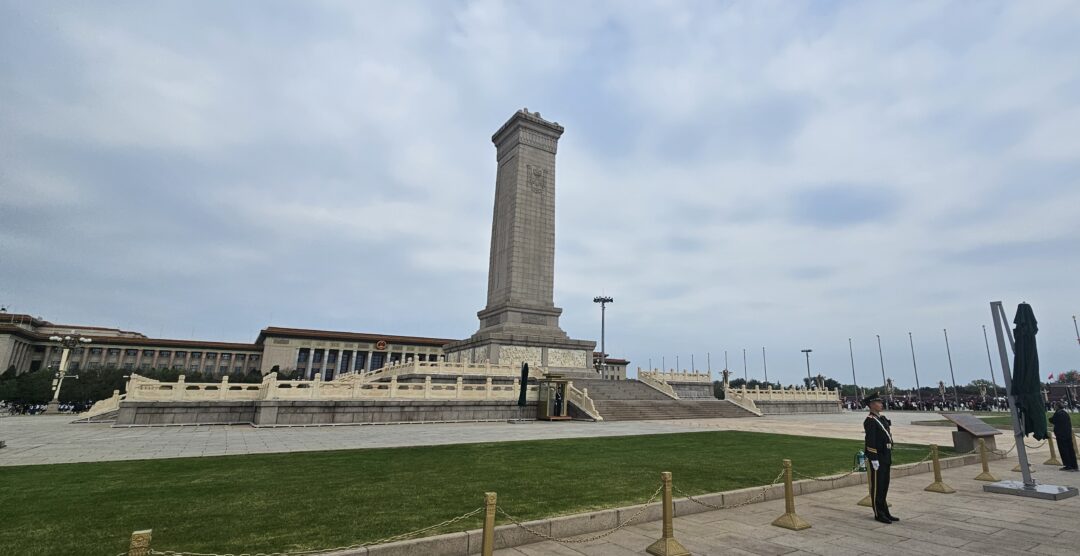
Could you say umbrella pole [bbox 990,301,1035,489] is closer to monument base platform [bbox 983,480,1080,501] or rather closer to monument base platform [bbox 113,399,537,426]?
monument base platform [bbox 983,480,1080,501]

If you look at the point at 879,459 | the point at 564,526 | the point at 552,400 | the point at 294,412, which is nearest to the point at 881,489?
the point at 879,459

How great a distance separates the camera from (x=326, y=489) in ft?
27.2

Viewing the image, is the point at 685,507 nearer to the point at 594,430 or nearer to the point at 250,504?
the point at 250,504

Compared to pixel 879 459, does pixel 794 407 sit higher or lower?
lower

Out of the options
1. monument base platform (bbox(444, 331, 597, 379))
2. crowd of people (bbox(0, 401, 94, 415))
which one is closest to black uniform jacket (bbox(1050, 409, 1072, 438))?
monument base platform (bbox(444, 331, 597, 379))

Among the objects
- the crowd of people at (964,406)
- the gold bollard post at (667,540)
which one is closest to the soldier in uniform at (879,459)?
the gold bollard post at (667,540)

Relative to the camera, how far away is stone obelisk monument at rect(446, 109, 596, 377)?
4034 centimetres

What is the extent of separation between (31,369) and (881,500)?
111 m

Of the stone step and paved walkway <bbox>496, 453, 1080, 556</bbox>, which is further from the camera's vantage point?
the stone step

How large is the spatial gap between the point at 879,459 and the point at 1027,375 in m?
5.02

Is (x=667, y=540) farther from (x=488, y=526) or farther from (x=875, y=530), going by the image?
(x=875, y=530)

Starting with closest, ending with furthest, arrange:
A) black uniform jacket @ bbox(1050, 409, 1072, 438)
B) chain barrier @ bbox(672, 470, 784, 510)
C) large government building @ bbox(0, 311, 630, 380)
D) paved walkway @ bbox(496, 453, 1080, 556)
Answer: paved walkway @ bbox(496, 453, 1080, 556) → chain barrier @ bbox(672, 470, 784, 510) → black uniform jacket @ bbox(1050, 409, 1072, 438) → large government building @ bbox(0, 311, 630, 380)

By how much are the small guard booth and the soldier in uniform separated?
20109mm

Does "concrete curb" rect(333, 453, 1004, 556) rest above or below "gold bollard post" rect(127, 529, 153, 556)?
below
